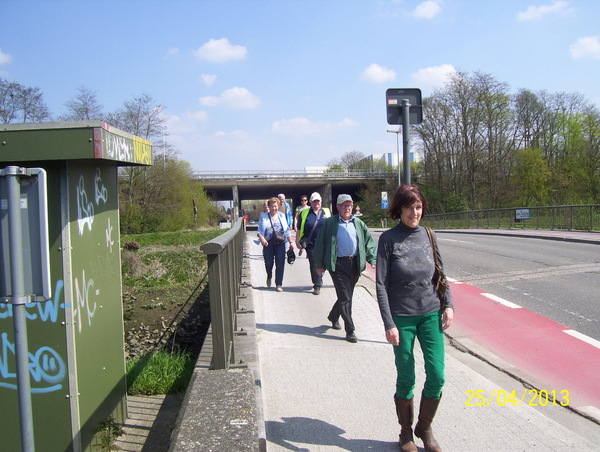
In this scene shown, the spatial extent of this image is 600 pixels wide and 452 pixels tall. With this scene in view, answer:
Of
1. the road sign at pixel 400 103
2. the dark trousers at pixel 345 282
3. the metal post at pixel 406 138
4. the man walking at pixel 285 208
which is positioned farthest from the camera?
the man walking at pixel 285 208

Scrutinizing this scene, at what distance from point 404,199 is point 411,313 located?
763mm

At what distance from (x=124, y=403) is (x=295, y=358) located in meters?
1.89

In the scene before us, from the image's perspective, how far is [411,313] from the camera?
3.25 m

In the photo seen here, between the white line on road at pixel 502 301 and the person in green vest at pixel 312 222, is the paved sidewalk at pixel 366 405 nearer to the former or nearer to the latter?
the person in green vest at pixel 312 222

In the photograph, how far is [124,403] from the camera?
152 inches

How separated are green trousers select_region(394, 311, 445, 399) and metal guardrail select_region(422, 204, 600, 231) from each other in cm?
2125

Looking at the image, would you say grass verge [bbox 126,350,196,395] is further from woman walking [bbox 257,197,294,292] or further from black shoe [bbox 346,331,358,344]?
woman walking [bbox 257,197,294,292]

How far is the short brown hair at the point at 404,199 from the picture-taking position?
336 centimetres

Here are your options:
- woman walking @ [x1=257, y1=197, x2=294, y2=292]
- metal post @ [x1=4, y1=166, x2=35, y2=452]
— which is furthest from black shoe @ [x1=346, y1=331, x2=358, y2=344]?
metal post @ [x1=4, y1=166, x2=35, y2=452]

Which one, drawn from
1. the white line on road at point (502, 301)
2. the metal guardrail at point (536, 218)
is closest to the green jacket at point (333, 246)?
the white line on road at point (502, 301)

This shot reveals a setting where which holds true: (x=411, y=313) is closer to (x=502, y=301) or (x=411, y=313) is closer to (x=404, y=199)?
(x=404, y=199)

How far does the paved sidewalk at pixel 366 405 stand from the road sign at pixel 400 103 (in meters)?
2.61

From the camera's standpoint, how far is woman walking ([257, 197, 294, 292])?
884cm

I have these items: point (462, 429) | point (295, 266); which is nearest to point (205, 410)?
point (462, 429)
